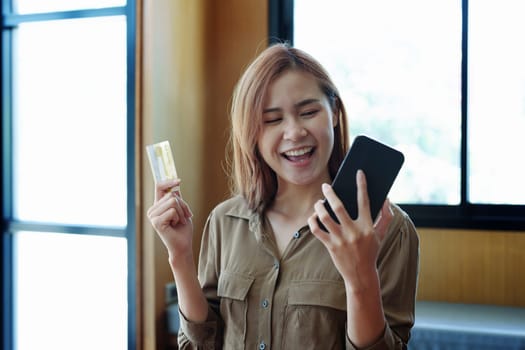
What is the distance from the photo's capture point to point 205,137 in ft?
8.75

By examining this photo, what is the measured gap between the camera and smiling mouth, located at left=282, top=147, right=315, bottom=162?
1.12m

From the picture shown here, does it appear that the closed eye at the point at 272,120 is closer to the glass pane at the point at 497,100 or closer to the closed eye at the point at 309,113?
the closed eye at the point at 309,113

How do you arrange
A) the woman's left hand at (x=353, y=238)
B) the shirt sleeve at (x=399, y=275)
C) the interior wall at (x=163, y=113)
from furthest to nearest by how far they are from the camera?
the interior wall at (x=163, y=113) < the shirt sleeve at (x=399, y=275) < the woman's left hand at (x=353, y=238)

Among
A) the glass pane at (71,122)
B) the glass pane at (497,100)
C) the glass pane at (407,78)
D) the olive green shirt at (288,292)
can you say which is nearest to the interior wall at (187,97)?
the glass pane at (71,122)

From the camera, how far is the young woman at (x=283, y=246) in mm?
1073

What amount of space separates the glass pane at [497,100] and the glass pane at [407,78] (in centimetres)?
7

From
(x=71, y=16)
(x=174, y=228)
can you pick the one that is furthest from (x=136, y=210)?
(x=174, y=228)

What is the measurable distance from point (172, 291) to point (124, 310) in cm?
Answer: 24

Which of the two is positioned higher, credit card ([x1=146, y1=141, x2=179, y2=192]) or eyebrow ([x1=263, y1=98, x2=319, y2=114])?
eyebrow ([x1=263, y1=98, x2=319, y2=114])

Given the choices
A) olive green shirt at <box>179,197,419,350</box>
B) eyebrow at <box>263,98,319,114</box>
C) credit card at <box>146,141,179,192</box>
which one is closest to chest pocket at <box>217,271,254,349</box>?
olive green shirt at <box>179,197,419,350</box>

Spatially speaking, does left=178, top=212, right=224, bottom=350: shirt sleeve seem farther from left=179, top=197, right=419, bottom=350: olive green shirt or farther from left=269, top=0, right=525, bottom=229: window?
left=269, top=0, right=525, bottom=229: window

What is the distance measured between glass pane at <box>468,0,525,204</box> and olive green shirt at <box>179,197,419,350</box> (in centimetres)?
141

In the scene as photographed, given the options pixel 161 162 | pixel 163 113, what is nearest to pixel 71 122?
pixel 163 113

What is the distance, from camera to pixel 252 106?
114 cm
